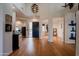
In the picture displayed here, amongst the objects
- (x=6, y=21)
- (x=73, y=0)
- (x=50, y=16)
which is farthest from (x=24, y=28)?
(x=73, y=0)

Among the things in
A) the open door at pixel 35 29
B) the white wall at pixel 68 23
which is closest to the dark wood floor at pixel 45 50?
the white wall at pixel 68 23

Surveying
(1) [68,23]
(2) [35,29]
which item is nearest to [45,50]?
(1) [68,23]

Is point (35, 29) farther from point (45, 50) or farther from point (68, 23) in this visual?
point (45, 50)

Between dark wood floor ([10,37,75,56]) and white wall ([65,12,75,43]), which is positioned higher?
white wall ([65,12,75,43])

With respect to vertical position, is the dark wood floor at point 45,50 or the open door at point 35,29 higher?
the open door at point 35,29

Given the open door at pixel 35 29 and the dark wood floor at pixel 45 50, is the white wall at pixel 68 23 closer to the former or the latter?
the dark wood floor at pixel 45 50

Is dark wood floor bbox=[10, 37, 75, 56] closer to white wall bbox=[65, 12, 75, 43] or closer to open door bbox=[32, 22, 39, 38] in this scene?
white wall bbox=[65, 12, 75, 43]

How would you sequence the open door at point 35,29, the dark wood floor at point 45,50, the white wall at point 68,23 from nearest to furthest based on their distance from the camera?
the dark wood floor at point 45,50, the white wall at point 68,23, the open door at point 35,29

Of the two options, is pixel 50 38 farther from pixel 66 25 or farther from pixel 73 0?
pixel 73 0

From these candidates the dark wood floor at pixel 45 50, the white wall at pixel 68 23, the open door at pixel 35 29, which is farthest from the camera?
the open door at pixel 35 29

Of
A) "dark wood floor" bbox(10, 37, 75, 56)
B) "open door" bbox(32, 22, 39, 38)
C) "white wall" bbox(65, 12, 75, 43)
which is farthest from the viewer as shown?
"open door" bbox(32, 22, 39, 38)

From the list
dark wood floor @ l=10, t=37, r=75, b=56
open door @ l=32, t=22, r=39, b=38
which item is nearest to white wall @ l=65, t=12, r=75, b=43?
dark wood floor @ l=10, t=37, r=75, b=56

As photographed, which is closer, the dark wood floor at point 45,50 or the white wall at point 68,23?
the dark wood floor at point 45,50

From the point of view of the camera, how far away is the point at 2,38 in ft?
16.5
